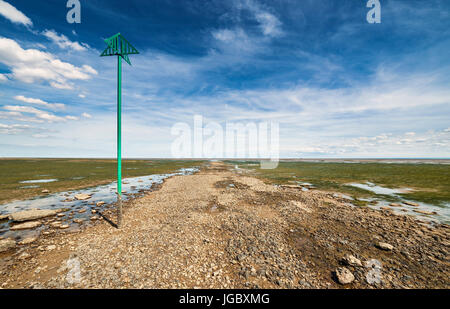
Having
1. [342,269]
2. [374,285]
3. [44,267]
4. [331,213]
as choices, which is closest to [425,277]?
[374,285]

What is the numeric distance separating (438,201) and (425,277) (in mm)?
23113

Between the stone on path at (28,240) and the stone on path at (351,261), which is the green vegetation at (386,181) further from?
the stone on path at (28,240)

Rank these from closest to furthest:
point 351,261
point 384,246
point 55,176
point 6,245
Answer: point 351,261
point 6,245
point 384,246
point 55,176

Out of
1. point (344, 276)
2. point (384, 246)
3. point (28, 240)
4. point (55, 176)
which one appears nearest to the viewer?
point (344, 276)

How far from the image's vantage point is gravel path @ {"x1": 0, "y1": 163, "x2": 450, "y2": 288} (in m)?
7.49

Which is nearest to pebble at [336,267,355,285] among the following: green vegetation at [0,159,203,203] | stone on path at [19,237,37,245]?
stone on path at [19,237,37,245]

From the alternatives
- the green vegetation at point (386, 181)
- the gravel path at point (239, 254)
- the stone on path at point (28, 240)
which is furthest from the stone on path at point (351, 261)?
the stone on path at point (28, 240)

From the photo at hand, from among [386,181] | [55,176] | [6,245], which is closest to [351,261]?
[6,245]

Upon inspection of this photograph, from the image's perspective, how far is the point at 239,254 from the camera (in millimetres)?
9531

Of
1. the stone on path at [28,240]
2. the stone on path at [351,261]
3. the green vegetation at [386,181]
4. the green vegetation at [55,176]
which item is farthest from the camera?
the green vegetation at [55,176]

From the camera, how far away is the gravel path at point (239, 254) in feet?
24.6

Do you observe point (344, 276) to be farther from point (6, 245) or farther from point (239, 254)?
point (6, 245)

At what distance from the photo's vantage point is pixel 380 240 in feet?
37.4
